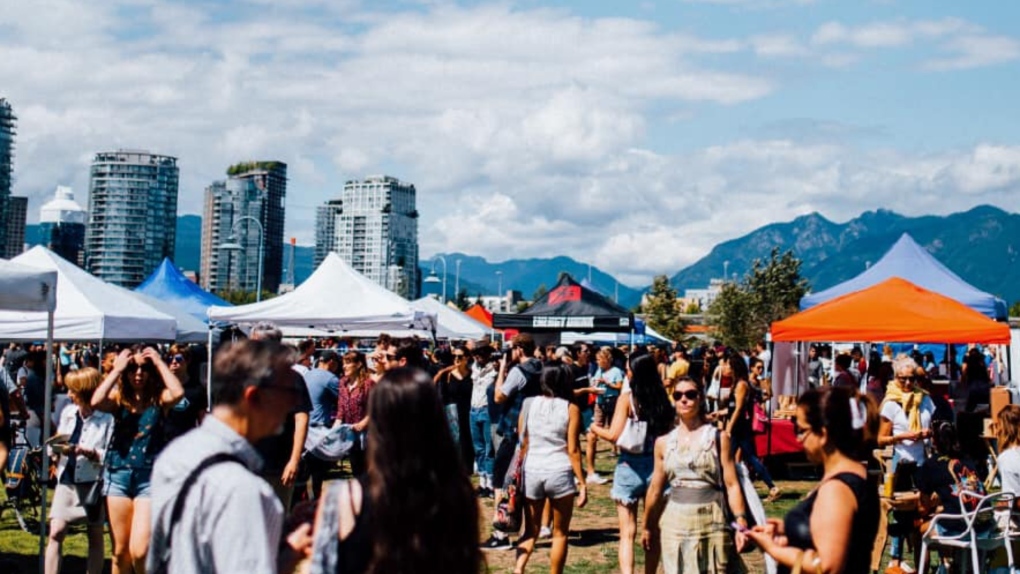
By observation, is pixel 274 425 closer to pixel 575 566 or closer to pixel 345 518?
pixel 345 518

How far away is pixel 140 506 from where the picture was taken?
20.2 feet

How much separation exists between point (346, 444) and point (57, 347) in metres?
16.2

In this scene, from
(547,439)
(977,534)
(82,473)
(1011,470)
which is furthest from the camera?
(547,439)

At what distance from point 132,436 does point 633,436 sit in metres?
3.50

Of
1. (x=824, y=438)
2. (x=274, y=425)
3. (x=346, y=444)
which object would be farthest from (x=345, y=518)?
(x=346, y=444)

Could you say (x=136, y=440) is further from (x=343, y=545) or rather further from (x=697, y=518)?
(x=343, y=545)

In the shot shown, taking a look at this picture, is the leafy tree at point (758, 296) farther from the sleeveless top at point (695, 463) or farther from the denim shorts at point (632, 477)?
the sleeveless top at point (695, 463)

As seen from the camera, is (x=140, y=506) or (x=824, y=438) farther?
(x=140, y=506)

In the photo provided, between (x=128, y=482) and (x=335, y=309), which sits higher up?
(x=335, y=309)

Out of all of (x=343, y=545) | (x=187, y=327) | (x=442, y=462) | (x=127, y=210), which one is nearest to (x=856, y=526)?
(x=442, y=462)

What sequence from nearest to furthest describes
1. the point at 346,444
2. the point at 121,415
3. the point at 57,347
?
the point at 121,415 → the point at 346,444 → the point at 57,347

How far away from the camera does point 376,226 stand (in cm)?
15500

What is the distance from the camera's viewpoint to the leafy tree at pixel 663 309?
3155 inches

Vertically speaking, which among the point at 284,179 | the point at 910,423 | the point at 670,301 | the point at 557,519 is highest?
the point at 284,179
